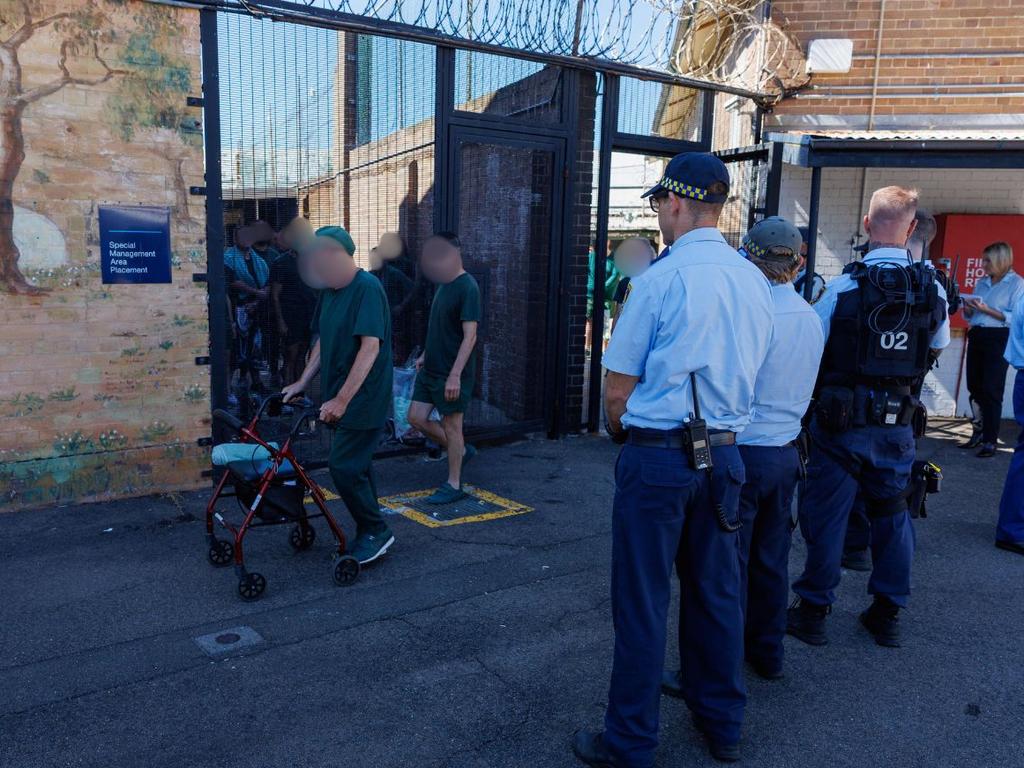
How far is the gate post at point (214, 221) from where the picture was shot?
6039mm

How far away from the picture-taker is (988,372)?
26.7ft

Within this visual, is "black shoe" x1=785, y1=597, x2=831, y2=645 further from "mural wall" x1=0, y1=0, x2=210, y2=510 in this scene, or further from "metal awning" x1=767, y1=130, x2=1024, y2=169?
"metal awning" x1=767, y1=130, x2=1024, y2=169

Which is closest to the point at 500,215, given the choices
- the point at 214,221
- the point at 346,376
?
the point at 214,221

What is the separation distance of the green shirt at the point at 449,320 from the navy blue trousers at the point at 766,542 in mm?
2979

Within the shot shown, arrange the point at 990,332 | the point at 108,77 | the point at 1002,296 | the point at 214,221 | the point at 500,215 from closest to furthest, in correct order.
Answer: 1. the point at 108,77
2. the point at 214,221
3. the point at 500,215
4. the point at 1002,296
5. the point at 990,332

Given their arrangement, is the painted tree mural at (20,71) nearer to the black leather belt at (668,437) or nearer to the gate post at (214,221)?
the gate post at (214,221)

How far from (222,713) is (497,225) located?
5.32 m

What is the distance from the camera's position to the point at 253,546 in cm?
532

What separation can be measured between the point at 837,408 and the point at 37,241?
5.08m

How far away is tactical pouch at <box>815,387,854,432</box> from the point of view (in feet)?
13.3

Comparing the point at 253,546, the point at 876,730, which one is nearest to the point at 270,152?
the point at 253,546

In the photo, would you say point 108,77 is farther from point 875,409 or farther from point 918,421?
point 918,421

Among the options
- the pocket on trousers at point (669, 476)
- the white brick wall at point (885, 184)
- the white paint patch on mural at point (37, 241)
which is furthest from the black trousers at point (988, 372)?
the white paint patch on mural at point (37, 241)

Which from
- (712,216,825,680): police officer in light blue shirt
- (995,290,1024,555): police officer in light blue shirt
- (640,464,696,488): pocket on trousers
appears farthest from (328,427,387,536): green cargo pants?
(995,290,1024,555): police officer in light blue shirt
